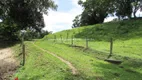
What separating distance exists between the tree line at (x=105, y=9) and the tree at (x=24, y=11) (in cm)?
1709

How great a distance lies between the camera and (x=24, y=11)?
52312 millimetres

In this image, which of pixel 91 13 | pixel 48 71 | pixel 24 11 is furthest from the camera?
pixel 91 13

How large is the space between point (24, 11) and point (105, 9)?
76.3 ft

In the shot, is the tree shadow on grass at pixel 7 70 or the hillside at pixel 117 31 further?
the hillside at pixel 117 31

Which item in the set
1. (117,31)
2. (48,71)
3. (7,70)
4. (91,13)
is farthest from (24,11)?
(48,71)

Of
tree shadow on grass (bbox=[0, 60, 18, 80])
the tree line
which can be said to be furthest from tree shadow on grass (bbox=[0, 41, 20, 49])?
the tree line

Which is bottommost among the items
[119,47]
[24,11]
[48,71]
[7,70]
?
[7,70]

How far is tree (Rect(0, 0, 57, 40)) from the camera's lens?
51750mm

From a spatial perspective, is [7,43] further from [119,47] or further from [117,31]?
[119,47]

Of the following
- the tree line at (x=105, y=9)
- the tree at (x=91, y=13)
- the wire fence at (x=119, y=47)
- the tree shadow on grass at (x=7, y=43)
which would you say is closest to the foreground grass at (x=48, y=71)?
the wire fence at (x=119, y=47)

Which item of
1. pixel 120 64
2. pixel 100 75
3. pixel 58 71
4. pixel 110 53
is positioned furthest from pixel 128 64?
pixel 58 71

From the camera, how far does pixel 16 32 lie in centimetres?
4716

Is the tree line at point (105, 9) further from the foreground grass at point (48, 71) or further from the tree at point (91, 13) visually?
the foreground grass at point (48, 71)

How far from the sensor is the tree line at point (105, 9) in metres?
61.1
